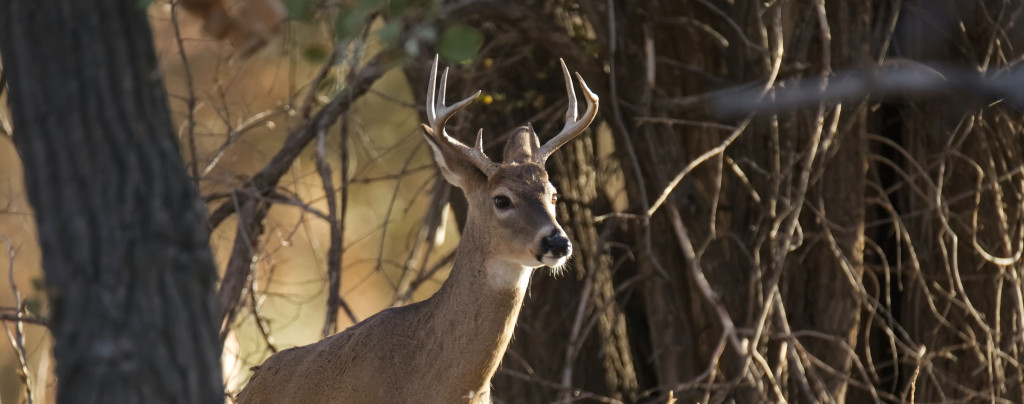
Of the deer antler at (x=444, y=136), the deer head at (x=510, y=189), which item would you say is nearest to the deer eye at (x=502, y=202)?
the deer head at (x=510, y=189)

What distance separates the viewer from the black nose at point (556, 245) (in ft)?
15.3

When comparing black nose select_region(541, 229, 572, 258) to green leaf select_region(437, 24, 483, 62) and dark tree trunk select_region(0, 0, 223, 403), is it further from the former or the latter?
dark tree trunk select_region(0, 0, 223, 403)

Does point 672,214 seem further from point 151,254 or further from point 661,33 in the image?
point 151,254

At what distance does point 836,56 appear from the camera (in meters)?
6.45

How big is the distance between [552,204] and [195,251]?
Result: 239 centimetres

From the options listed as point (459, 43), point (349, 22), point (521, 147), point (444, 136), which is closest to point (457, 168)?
point (444, 136)

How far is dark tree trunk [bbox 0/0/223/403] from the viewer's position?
108 inches

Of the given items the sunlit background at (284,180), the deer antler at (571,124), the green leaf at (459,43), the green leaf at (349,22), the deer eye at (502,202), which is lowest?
the deer eye at (502,202)

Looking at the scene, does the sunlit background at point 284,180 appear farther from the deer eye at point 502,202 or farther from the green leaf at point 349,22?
the green leaf at point 349,22

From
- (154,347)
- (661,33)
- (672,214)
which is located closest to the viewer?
(154,347)

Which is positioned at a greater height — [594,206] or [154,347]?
[594,206]

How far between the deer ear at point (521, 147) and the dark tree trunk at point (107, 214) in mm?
2519

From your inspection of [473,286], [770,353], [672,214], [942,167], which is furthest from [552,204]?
[942,167]

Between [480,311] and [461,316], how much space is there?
7cm
